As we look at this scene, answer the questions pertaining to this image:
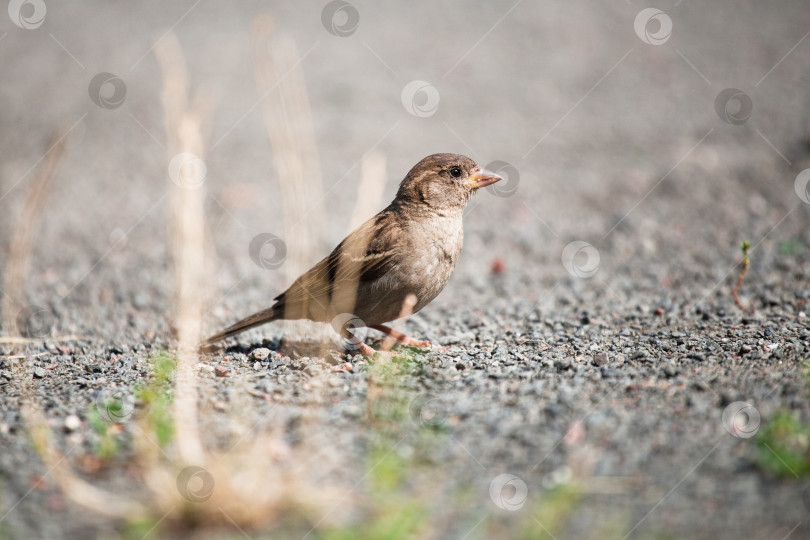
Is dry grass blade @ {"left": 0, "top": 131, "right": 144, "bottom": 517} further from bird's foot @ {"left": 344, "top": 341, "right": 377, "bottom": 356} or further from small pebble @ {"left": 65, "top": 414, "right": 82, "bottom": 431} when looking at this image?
bird's foot @ {"left": 344, "top": 341, "right": 377, "bottom": 356}

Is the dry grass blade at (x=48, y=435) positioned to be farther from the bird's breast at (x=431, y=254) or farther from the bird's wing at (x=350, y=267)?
the bird's breast at (x=431, y=254)

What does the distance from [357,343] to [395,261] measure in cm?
69

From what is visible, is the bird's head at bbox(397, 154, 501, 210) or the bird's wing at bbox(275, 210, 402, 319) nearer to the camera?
the bird's wing at bbox(275, 210, 402, 319)

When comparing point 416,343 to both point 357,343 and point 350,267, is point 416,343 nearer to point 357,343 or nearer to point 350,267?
point 357,343

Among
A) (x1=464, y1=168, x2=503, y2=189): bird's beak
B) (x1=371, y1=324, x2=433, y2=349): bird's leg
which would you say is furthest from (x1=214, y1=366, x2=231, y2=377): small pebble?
(x1=464, y1=168, x2=503, y2=189): bird's beak

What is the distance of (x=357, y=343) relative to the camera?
5.41 m

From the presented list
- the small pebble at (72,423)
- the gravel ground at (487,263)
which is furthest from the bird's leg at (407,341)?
A: the small pebble at (72,423)

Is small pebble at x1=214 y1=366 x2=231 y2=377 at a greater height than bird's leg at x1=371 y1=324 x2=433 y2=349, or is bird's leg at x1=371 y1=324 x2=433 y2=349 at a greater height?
bird's leg at x1=371 y1=324 x2=433 y2=349

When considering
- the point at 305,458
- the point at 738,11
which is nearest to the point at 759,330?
the point at 305,458

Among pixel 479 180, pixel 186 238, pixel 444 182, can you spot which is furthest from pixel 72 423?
pixel 479 180

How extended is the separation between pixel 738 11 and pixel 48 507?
1484cm

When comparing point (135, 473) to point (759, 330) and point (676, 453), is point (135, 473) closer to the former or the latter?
point (676, 453)

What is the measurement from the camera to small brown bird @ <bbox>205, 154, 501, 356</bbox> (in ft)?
17.0

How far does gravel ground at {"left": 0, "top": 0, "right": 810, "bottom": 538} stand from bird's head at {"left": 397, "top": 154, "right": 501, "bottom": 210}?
2.88ft
